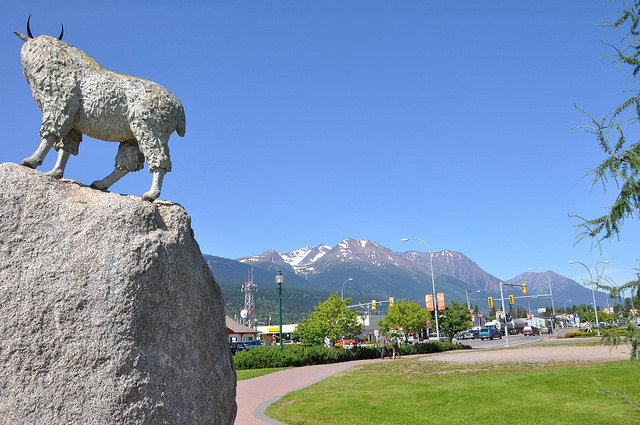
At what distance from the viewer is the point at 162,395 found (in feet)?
15.4

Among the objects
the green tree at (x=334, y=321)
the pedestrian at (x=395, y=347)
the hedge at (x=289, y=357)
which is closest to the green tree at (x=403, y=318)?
the pedestrian at (x=395, y=347)

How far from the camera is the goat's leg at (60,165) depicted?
18.1ft

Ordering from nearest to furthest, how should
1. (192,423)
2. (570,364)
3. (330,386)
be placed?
1. (192,423)
2. (330,386)
3. (570,364)

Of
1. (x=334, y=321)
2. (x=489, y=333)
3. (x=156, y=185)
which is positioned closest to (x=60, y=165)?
(x=156, y=185)

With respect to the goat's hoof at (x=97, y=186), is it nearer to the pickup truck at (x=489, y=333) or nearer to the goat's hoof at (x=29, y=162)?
the goat's hoof at (x=29, y=162)

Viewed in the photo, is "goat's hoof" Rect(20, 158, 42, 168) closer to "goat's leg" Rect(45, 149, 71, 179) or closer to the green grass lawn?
"goat's leg" Rect(45, 149, 71, 179)

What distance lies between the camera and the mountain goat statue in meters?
5.57

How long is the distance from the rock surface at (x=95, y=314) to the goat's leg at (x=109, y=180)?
24.1 inches

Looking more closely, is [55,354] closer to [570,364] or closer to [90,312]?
[90,312]

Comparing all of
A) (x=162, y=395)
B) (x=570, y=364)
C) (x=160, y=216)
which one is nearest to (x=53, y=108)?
(x=160, y=216)

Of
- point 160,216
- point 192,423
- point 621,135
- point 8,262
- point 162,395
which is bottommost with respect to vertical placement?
point 192,423

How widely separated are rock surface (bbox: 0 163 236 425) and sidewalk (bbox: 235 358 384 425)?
5745mm

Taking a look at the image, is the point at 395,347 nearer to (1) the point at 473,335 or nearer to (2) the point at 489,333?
(2) the point at 489,333

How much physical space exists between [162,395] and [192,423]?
0.45m
